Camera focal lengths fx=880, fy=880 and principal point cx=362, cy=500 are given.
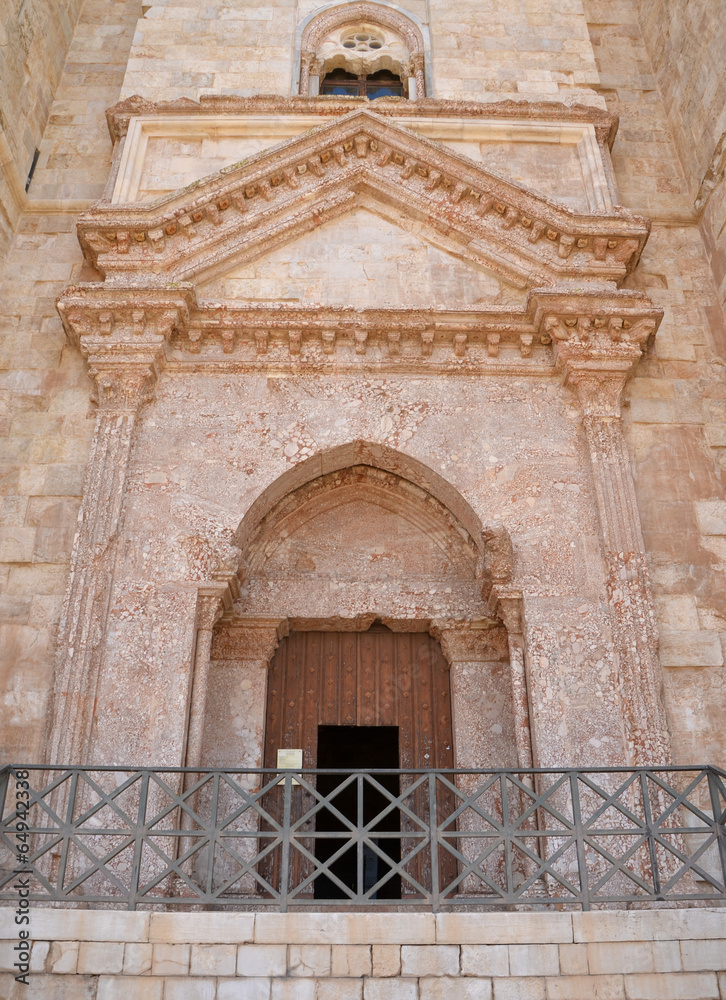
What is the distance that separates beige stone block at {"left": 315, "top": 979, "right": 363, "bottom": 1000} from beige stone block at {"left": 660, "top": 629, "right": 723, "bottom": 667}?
299 centimetres

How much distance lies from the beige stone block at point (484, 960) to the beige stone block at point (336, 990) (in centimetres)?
51

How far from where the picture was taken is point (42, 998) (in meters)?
4.21

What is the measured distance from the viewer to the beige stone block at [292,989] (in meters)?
4.16

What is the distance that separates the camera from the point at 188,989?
4.18 m

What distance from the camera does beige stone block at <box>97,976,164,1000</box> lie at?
4176mm

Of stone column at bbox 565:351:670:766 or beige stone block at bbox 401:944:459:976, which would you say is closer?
beige stone block at bbox 401:944:459:976

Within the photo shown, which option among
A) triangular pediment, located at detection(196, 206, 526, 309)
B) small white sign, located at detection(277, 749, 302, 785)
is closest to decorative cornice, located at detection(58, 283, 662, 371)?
triangular pediment, located at detection(196, 206, 526, 309)

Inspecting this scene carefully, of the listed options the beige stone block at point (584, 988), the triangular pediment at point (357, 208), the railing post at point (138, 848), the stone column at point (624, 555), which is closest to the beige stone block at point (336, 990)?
the beige stone block at point (584, 988)

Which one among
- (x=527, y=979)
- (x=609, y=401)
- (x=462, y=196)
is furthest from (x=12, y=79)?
(x=527, y=979)

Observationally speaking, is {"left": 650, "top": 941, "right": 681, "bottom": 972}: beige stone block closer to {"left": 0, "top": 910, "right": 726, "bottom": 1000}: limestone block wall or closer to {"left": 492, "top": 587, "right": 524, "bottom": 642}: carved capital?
{"left": 0, "top": 910, "right": 726, "bottom": 1000}: limestone block wall

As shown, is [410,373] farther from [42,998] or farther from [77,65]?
[77,65]

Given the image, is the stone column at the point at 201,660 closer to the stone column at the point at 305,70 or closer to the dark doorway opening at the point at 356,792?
the dark doorway opening at the point at 356,792

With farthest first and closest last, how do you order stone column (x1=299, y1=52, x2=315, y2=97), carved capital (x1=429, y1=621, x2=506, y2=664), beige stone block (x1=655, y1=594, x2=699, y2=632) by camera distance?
stone column (x1=299, y1=52, x2=315, y2=97) < carved capital (x1=429, y1=621, x2=506, y2=664) < beige stone block (x1=655, y1=594, x2=699, y2=632)

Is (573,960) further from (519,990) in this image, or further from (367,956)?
(367,956)
